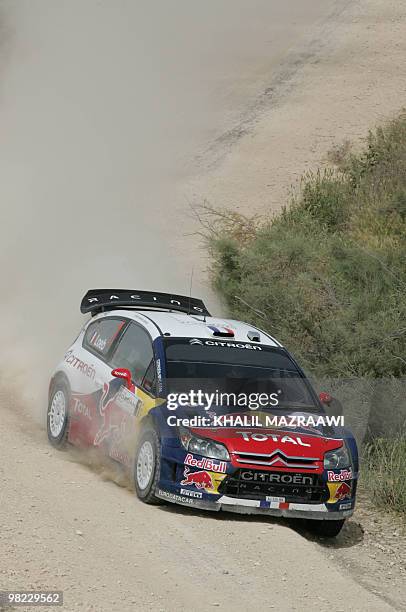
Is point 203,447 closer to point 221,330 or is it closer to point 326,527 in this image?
point 326,527

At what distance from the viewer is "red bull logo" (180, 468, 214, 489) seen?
8984 mm

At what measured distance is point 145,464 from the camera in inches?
369

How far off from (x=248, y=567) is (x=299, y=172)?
1961cm

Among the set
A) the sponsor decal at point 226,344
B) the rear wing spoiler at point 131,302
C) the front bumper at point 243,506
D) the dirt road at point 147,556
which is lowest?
the dirt road at point 147,556

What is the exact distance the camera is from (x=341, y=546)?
9.66 metres

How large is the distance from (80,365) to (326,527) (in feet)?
10.8

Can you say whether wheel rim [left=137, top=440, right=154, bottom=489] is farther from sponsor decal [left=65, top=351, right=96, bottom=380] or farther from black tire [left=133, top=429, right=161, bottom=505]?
sponsor decal [left=65, top=351, right=96, bottom=380]

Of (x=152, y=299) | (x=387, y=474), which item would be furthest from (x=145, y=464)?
(x=152, y=299)

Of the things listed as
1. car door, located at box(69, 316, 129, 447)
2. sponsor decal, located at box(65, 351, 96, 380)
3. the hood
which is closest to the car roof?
car door, located at box(69, 316, 129, 447)

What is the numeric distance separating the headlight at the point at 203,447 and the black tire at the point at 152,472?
0.78 feet

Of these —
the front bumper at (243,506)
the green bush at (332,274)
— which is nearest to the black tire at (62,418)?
the front bumper at (243,506)

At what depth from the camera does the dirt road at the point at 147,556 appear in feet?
23.1

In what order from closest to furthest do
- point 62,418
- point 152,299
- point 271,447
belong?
point 271,447, point 62,418, point 152,299

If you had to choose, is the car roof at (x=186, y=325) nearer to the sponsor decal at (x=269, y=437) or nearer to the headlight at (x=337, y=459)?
the sponsor decal at (x=269, y=437)
